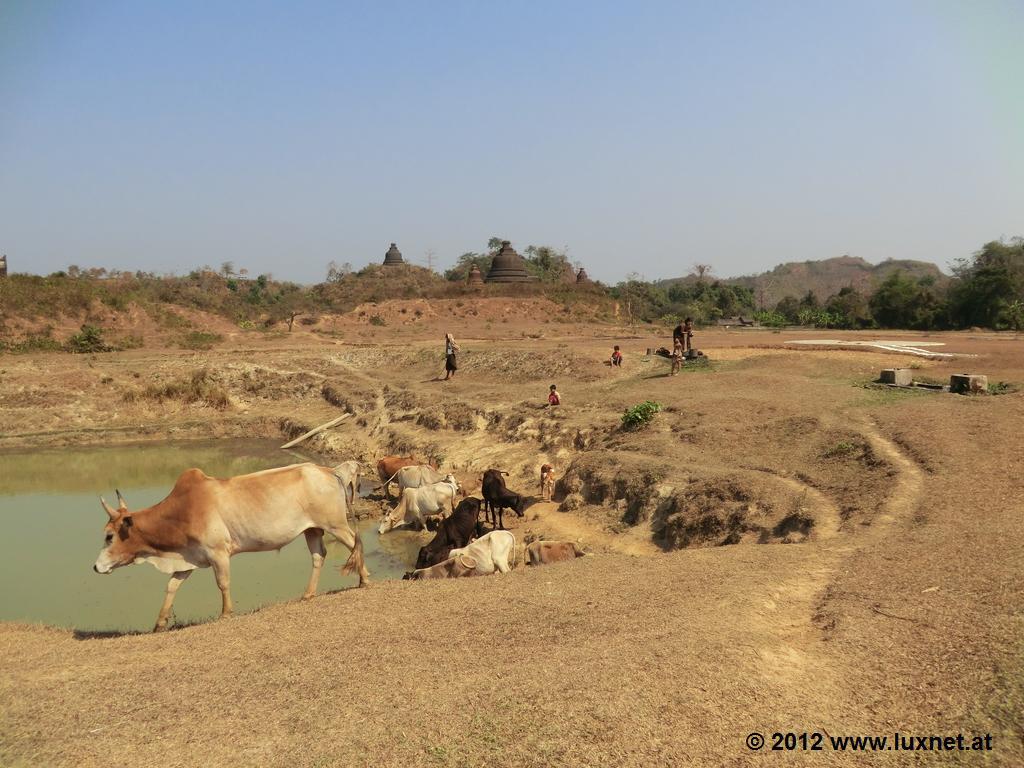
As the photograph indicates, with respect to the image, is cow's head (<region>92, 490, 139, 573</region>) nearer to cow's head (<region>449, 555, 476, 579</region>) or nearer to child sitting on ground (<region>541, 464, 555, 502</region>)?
cow's head (<region>449, 555, 476, 579</region>)

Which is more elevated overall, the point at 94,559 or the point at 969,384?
the point at 969,384

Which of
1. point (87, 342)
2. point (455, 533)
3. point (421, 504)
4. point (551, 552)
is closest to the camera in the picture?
point (551, 552)

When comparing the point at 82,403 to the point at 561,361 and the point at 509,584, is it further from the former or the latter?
the point at 509,584

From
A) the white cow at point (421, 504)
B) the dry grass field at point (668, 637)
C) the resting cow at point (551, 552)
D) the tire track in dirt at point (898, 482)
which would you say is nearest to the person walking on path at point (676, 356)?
the dry grass field at point (668, 637)

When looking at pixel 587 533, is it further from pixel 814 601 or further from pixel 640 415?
pixel 814 601

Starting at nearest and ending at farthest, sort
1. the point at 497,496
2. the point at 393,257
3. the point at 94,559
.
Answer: the point at 94,559 < the point at 497,496 < the point at 393,257

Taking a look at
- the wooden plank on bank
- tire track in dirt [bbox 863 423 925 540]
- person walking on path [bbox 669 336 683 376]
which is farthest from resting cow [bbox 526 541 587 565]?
the wooden plank on bank

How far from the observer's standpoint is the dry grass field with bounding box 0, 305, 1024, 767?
17.4 ft

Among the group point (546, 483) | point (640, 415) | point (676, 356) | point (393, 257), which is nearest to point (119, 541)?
point (546, 483)

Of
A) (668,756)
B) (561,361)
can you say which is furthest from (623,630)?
(561,361)

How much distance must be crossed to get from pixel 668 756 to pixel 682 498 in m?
9.55

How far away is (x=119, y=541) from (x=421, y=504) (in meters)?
7.85

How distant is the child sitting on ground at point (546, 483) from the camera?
17.7 metres

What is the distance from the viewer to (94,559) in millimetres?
14570
